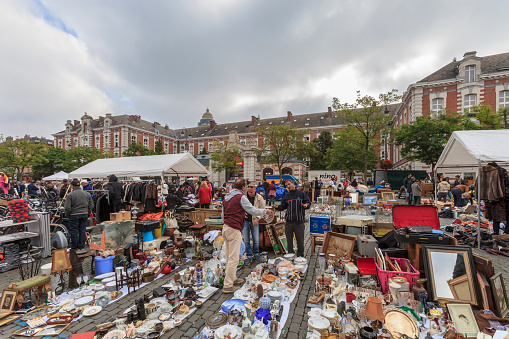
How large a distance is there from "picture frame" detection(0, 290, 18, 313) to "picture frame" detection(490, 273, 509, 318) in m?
7.58

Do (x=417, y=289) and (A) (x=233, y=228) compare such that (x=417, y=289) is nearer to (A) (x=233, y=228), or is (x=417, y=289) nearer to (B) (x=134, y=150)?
(A) (x=233, y=228)

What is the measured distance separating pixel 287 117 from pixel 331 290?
2173 inches

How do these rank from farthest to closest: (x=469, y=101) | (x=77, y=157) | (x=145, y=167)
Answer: (x=77, y=157)
(x=469, y=101)
(x=145, y=167)

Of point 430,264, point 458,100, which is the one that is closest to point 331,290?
point 430,264

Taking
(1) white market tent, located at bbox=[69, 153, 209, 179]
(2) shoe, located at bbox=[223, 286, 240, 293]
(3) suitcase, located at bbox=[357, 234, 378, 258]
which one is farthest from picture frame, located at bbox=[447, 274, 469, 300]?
(1) white market tent, located at bbox=[69, 153, 209, 179]

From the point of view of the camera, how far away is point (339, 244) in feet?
18.0

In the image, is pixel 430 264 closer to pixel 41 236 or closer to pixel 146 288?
pixel 146 288

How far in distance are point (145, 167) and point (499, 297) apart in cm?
1122

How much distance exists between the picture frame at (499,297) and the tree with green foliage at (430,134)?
72.9 ft

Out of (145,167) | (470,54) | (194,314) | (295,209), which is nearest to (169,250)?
(194,314)

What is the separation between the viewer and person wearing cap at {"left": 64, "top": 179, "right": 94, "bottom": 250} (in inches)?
250

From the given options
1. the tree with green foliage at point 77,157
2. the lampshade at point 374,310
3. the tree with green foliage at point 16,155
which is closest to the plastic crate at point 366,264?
the lampshade at point 374,310

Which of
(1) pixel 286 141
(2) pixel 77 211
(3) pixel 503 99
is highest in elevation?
(3) pixel 503 99

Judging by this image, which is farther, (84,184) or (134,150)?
(134,150)
